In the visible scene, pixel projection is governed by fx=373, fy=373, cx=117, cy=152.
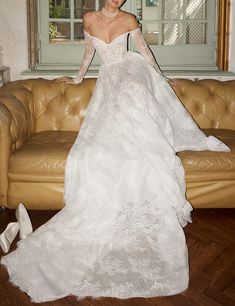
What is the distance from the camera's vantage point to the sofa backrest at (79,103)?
335 centimetres

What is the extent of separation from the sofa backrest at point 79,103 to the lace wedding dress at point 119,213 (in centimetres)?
52

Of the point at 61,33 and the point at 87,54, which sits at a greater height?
the point at 61,33

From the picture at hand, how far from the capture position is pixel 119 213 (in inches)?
89.7

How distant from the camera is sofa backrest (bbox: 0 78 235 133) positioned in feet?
11.0

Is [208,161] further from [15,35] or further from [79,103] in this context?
[15,35]

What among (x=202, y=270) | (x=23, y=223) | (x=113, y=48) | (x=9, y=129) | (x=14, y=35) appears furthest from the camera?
(x=14, y=35)

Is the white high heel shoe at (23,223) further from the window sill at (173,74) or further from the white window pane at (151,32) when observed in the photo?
the white window pane at (151,32)

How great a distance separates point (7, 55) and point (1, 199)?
1703mm

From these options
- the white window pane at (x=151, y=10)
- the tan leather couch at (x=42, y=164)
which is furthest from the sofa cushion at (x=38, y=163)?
the white window pane at (x=151, y=10)

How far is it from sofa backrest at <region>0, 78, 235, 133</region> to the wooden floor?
88 cm

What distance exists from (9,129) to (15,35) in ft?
5.00

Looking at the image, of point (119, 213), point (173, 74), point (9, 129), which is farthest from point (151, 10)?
point (119, 213)

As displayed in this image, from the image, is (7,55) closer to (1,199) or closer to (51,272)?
(1,199)

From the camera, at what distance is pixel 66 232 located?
2197 mm
